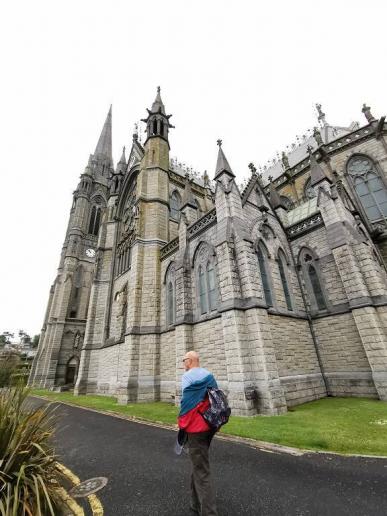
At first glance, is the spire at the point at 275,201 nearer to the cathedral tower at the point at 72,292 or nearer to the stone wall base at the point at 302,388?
the stone wall base at the point at 302,388

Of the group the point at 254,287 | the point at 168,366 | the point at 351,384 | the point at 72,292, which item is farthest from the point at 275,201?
the point at 72,292

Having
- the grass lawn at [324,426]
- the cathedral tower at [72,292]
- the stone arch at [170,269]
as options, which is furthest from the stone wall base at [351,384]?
the cathedral tower at [72,292]

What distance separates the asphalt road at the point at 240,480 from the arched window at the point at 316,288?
8883mm

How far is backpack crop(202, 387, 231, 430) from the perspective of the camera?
2.85 meters

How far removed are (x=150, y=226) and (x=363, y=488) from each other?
16704mm

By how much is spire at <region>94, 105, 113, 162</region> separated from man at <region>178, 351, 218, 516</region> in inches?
2293

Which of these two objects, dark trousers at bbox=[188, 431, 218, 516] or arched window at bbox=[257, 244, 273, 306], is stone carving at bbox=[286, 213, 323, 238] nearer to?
arched window at bbox=[257, 244, 273, 306]

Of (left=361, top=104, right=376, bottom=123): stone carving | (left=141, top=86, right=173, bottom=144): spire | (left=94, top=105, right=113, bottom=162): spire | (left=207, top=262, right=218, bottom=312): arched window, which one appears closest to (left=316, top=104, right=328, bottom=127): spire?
(left=361, top=104, right=376, bottom=123): stone carving

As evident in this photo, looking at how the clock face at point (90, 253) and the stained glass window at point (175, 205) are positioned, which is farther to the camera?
the clock face at point (90, 253)

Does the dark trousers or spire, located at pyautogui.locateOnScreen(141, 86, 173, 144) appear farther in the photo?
spire, located at pyautogui.locateOnScreen(141, 86, 173, 144)

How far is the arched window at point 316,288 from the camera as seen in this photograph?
1253cm

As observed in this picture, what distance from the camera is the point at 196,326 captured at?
12258mm

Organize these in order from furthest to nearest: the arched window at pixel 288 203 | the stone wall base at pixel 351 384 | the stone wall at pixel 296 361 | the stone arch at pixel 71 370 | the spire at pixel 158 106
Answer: the stone arch at pixel 71 370 → the spire at pixel 158 106 → the arched window at pixel 288 203 → the stone wall at pixel 296 361 → the stone wall base at pixel 351 384

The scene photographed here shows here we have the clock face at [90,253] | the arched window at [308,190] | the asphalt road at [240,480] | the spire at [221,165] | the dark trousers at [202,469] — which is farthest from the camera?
the clock face at [90,253]
